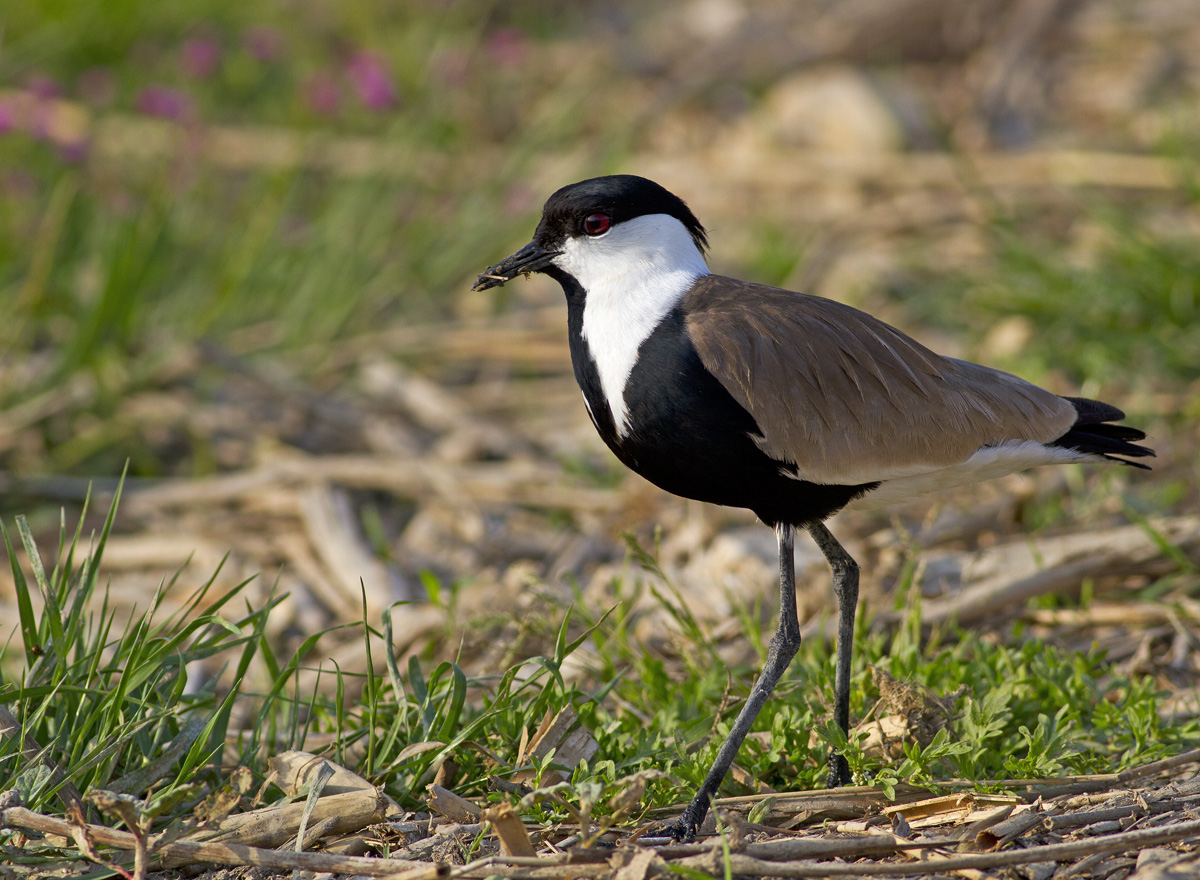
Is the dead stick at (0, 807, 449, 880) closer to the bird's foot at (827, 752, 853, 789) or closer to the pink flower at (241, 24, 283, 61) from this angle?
Answer: the bird's foot at (827, 752, 853, 789)

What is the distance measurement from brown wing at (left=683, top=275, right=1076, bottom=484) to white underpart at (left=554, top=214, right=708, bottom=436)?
8 centimetres

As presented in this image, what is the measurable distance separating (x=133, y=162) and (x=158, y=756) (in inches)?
179

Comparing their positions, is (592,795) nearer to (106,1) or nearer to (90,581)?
(90,581)

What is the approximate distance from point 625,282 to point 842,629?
3.26ft

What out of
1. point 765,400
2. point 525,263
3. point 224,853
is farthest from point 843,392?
point 224,853

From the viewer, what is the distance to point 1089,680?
299 cm

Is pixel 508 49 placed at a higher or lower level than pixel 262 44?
higher

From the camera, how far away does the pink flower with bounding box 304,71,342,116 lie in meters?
5.55

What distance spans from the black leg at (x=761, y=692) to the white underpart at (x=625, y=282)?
52cm

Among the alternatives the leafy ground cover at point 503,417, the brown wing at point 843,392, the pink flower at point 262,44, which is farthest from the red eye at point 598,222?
the pink flower at point 262,44

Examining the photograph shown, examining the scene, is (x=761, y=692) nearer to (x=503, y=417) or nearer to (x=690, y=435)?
(x=690, y=435)

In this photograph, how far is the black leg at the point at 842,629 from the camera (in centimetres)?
283

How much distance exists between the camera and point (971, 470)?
2875mm

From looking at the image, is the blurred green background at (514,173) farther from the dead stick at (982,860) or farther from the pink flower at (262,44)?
the dead stick at (982,860)
